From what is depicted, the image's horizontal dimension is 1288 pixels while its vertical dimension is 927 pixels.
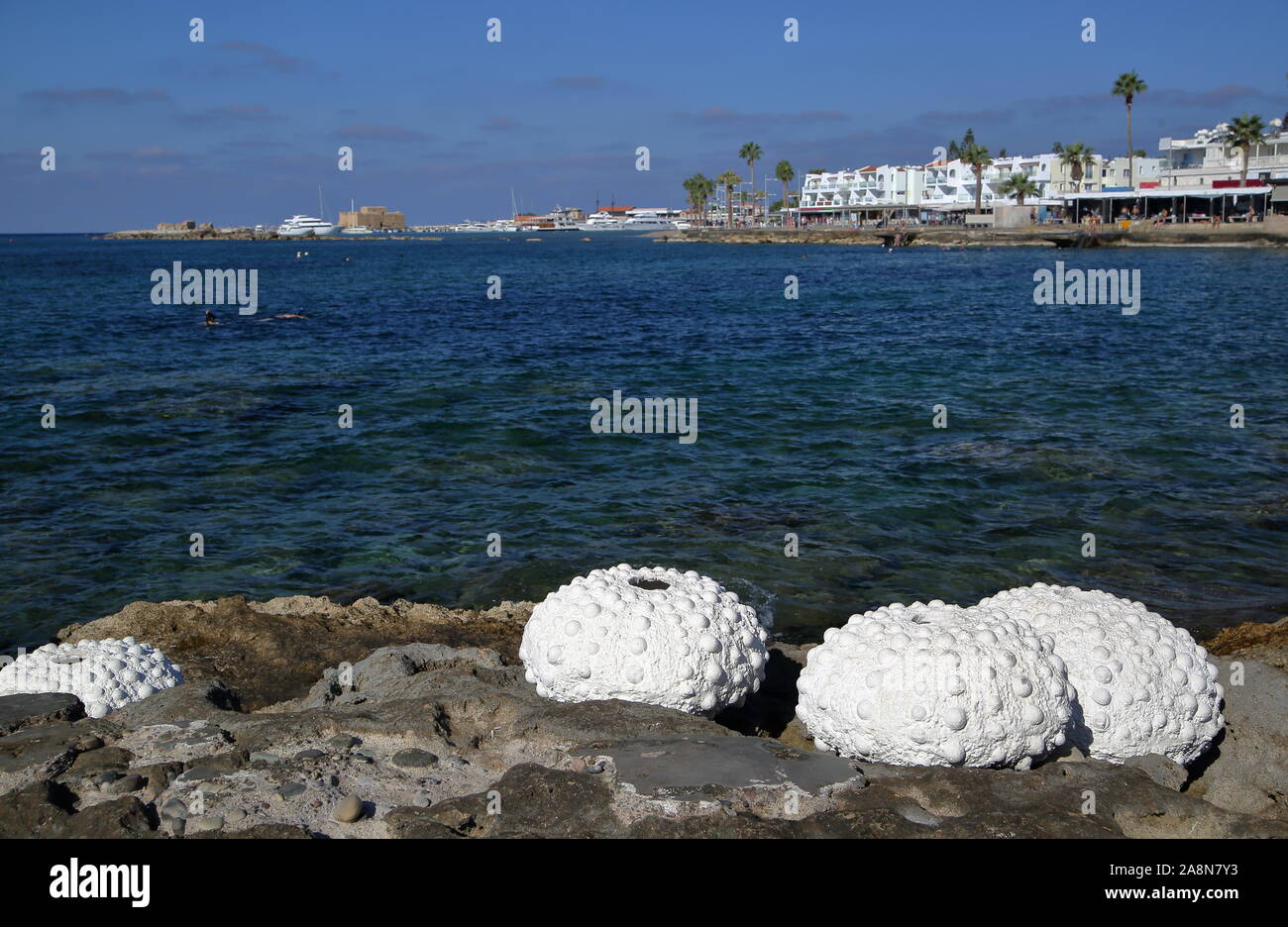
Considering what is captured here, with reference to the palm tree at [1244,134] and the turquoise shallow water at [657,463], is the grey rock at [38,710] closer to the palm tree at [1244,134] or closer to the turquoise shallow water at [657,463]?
the turquoise shallow water at [657,463]

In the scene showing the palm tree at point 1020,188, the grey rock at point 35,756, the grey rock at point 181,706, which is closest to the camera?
the grey rock at point 35,756

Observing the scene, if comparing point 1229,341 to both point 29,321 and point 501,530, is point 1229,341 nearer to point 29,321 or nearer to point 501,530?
point 501,530

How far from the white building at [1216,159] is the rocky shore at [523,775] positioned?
11415 cm

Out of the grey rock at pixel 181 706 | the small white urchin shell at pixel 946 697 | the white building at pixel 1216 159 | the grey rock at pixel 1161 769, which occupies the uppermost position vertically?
the white building at pixel 1216 159

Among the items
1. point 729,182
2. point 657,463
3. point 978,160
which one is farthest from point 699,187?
point 657,463

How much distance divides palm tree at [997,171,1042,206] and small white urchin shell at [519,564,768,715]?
128 metres

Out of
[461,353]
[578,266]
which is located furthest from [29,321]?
[578,266]

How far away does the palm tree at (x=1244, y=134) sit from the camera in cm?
9694

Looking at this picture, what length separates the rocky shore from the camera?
4.98m

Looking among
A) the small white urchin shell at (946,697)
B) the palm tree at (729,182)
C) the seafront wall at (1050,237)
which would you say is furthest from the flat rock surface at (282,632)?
the palm tree at (729,182)

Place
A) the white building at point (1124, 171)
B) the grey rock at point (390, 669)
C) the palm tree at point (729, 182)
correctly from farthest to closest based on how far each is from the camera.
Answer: the palm tree at point (729, 182) → the white building at point (1124, 171) → the grey rock at point (390, 669)

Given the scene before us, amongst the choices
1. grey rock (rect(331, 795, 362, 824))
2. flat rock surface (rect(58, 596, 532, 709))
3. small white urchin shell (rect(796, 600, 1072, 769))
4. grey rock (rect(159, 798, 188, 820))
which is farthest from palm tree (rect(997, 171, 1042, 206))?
grey rock (rect(159, 798, 188, 820))

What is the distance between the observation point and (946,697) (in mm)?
5750
